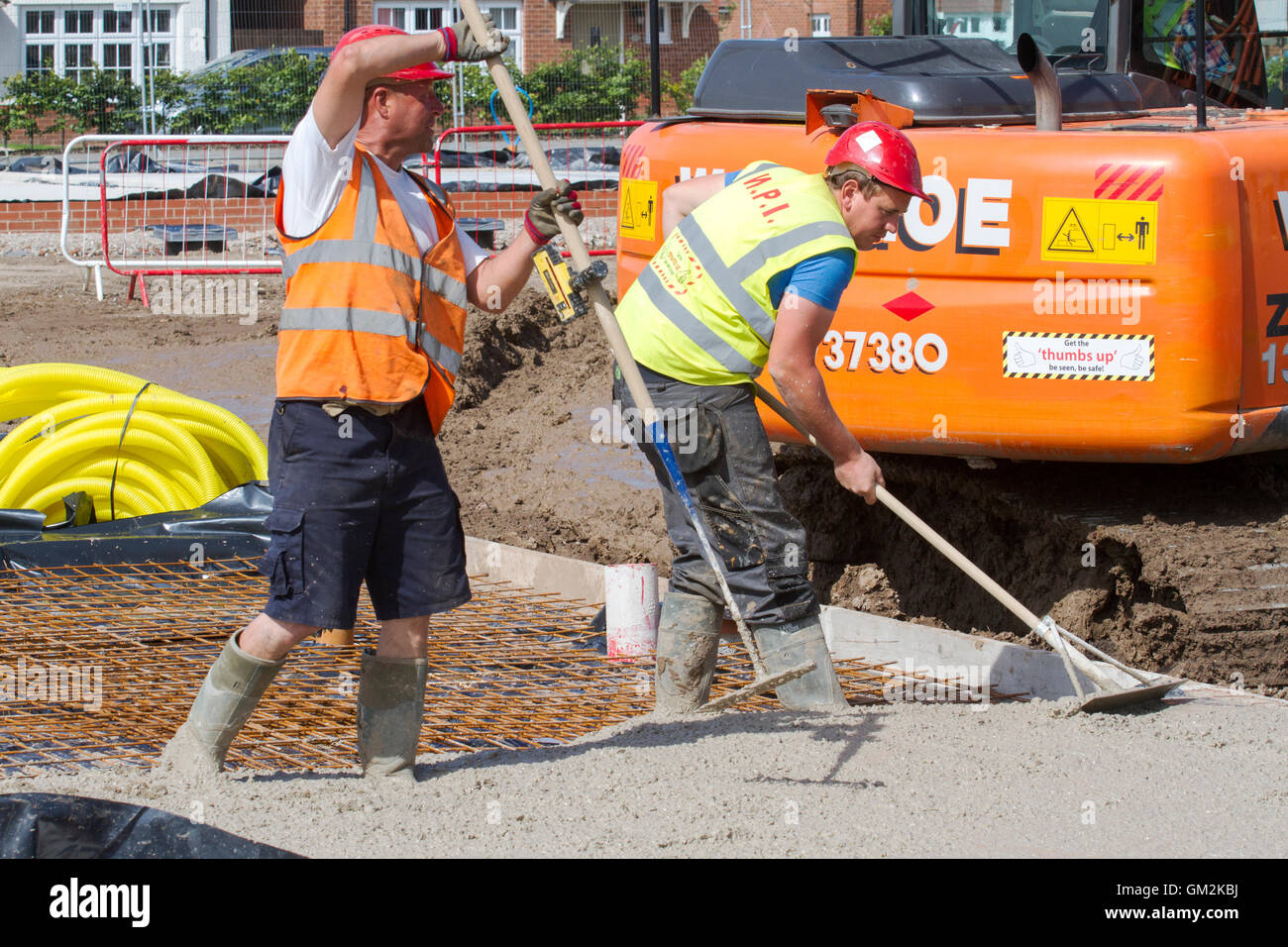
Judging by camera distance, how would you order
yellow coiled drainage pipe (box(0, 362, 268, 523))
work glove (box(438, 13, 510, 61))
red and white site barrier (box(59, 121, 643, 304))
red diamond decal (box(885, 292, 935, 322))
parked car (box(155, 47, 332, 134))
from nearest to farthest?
work glove (box(438, 13, 510, 61)) < red diamond decal (box(885, 292, 935, 322)) < yellow coiled drainage pipe (box(0, 362, 268, 523)) < red and white site barrier (box(59, 121, 643, 304)) < parked car (box(155, 47, 332, 134))

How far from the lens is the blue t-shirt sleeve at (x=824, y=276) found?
3.74 metres

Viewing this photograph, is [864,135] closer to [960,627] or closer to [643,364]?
[643,364]

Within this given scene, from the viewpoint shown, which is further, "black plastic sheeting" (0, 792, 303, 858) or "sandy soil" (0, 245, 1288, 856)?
"sandy soil" (0, 245, 1288, 856)

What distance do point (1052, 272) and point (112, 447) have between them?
402 cm

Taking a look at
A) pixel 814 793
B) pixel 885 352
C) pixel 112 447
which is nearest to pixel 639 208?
pixel 885 352

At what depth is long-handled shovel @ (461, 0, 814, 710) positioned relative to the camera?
3445mm

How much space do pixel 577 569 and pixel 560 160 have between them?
400 inches

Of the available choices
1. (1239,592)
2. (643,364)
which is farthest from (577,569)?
(1239,592)

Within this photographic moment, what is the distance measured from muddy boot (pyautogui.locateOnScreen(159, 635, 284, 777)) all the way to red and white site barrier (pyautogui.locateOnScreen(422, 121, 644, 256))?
1124cm

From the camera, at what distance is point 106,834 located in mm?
2752

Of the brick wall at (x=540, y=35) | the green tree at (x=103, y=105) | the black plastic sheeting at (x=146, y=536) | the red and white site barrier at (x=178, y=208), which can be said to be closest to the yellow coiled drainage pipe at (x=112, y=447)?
the black plastic sheeting at (x=146, y=536)

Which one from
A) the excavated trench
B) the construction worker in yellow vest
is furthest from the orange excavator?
the construction worker in yellow vest

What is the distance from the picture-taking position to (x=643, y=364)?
4.12m

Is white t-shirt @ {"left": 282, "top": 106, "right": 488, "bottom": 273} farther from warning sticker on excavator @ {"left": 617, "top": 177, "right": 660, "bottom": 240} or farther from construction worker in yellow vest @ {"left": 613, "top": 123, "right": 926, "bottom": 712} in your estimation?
warning sticker on excavator @ {"left": 617, "top": 177, "right": 660, "bottom": 240}
